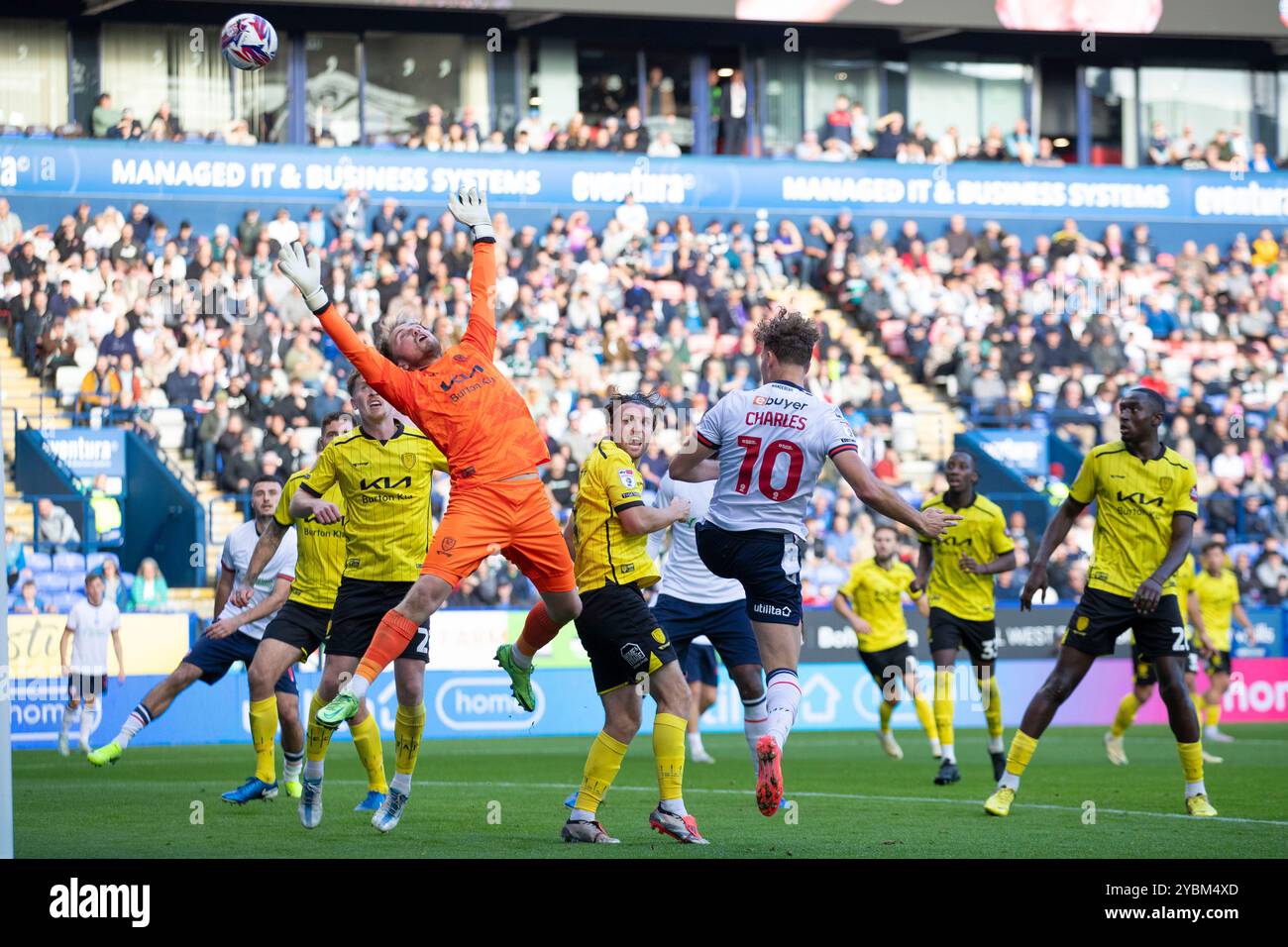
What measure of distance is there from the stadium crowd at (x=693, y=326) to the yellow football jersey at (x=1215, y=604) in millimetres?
5173

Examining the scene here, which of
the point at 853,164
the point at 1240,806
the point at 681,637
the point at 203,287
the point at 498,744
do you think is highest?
the point at 853,164

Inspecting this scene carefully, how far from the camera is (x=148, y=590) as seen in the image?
21.5m

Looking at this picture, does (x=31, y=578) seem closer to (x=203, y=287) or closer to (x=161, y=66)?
(x=203, y=287)

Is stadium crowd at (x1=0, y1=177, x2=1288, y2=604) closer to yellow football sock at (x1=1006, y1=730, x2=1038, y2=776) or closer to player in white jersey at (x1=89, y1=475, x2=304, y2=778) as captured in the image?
player in white jersey at (x1=89, y1=475, x2=304, y2=778)

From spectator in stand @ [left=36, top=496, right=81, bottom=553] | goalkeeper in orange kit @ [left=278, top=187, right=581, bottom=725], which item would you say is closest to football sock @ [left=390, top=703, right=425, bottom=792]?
goalkeeper in orange kit @ [left=278, top=187, right=581, bottom=725]

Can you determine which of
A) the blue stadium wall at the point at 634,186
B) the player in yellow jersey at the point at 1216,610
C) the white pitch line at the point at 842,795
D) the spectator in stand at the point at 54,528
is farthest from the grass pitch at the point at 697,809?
the blue stadium wall at the point at 634,186

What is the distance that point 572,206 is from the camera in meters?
30.2

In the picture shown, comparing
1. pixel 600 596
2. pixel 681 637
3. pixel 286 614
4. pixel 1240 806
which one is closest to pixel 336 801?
pixel 286 614

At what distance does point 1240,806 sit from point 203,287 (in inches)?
718

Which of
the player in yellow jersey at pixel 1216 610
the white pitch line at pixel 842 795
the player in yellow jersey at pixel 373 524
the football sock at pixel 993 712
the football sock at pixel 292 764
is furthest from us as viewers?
the player in yellow jersey at pixel 1216 610

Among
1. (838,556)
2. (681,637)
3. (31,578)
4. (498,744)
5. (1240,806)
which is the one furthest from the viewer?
(838,556)

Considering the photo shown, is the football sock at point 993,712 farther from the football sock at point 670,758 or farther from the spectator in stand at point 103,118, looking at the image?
the spectator in stand at point 103,118

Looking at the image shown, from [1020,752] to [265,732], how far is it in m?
5.01

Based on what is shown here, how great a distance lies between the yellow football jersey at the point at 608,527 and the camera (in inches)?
360
